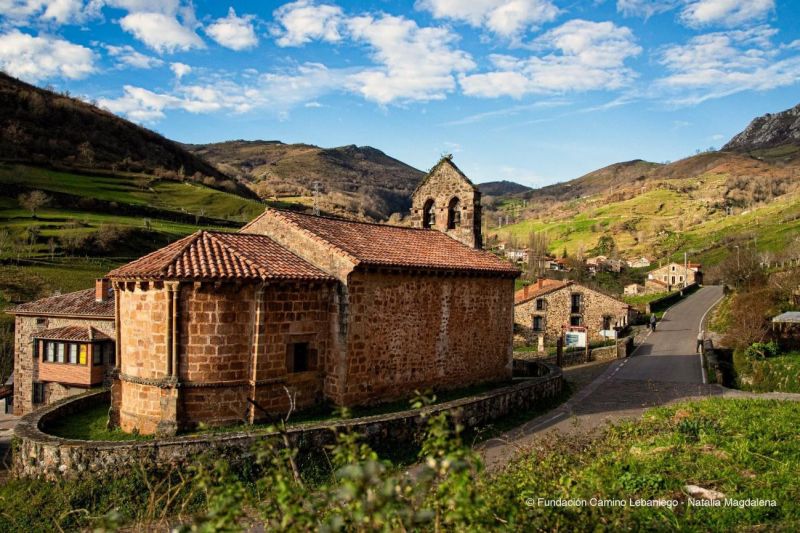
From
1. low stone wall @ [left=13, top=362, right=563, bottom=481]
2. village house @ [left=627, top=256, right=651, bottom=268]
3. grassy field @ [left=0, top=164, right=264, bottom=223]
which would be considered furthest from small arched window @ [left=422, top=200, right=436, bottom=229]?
village house @ [left=627, top=256, right=651, bottom=268]

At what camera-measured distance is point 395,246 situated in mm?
18859

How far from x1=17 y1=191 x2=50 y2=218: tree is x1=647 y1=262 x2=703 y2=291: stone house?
A: 74330 mm

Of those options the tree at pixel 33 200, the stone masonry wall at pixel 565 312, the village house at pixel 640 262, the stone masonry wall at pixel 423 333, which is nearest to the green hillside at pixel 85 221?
the tree at pixel 33 200

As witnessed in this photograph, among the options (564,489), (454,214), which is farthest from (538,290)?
(564,489)

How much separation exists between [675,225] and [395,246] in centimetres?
10994

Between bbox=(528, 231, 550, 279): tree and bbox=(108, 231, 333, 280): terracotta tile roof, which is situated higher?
bbox=(528, 231, 550, 279): tree

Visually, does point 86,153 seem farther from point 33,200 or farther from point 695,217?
point 695,217

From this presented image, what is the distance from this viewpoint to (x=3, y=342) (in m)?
33.7

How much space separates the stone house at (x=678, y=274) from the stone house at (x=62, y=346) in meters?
66.1

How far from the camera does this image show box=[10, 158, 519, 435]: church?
13.9 metres

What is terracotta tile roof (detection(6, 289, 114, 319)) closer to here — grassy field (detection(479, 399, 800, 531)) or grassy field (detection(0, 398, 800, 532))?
grassy field (detection(0, 398, 800, 532))

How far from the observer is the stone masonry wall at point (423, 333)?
1630 centimetres

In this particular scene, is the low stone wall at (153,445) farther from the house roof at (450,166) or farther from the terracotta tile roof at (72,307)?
the terracotta tile roof at (72,307)

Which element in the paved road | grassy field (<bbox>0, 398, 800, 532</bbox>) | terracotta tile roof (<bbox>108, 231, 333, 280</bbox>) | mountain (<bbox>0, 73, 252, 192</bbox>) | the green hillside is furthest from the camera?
mountain (<bbox>0, 73, 252, 192</bbox>)
